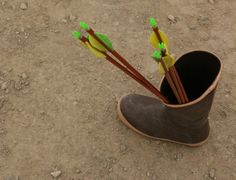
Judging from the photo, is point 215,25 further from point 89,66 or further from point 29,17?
point 29,17

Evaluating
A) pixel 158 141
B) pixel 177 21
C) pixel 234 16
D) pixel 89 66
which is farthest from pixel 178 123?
pixel 234 16

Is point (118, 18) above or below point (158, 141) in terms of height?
above

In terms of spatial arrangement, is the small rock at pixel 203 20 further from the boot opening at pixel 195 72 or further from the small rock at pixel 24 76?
the small rock at pixel 24 76

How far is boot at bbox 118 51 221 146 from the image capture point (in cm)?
111

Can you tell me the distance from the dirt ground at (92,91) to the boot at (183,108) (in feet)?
0.23

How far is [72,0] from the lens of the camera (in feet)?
5.92

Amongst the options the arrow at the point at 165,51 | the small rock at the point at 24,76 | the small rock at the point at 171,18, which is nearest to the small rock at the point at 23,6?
the small rock at the point at 24,76

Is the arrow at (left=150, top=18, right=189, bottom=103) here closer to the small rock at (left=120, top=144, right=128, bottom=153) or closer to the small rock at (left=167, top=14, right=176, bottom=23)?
the small rock at (left=120, top=144, right=128, bottom=153)

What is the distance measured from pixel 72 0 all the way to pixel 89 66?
0.42m

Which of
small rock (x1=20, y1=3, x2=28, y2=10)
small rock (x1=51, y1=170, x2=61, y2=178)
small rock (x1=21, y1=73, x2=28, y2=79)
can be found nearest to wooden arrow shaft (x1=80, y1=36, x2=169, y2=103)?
small rock (x1=51, y1=170, x2=61, y2=178)

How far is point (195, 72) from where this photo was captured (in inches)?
46.9

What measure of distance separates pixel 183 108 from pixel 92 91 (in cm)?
54

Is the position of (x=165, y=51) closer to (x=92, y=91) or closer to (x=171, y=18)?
(x=92, y=91)

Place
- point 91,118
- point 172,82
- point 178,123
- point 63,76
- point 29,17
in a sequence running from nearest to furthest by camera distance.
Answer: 1. point 172,82
2. point 178,123
3. point 91,118
4. point 63,76
5. point 29,17
